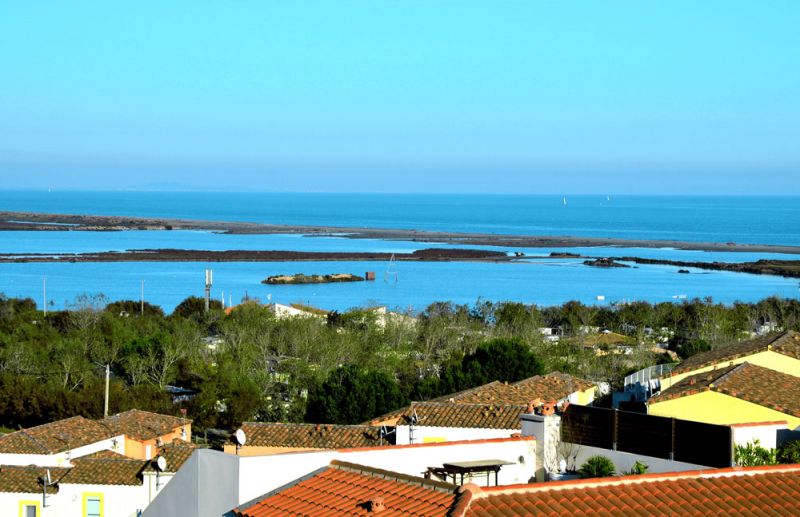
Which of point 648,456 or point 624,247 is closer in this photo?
point 648,456

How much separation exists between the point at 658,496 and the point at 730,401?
8.67m

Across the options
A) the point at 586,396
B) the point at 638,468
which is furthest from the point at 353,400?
the point at 638,468

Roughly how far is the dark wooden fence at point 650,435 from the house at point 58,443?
12.2 metres

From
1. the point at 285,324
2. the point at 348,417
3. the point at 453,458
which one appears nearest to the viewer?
the point at 453,458

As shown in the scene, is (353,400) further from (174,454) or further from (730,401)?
(730,401)

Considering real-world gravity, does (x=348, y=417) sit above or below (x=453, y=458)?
below

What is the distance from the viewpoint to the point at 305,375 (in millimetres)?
34375

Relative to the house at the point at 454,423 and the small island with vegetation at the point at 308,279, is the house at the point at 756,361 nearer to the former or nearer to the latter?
the house at the point at 454,423

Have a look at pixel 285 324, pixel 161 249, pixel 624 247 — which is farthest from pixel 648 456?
pixel 624 247

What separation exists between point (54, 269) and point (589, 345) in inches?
2182

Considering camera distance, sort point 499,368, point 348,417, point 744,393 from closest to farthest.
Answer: point 744,393
point 348,417
point 499,368

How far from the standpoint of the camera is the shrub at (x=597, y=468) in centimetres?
1146

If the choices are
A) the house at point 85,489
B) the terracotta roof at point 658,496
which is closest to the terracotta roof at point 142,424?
the house at point 85,489

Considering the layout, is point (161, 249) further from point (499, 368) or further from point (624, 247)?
point (499, 368)
